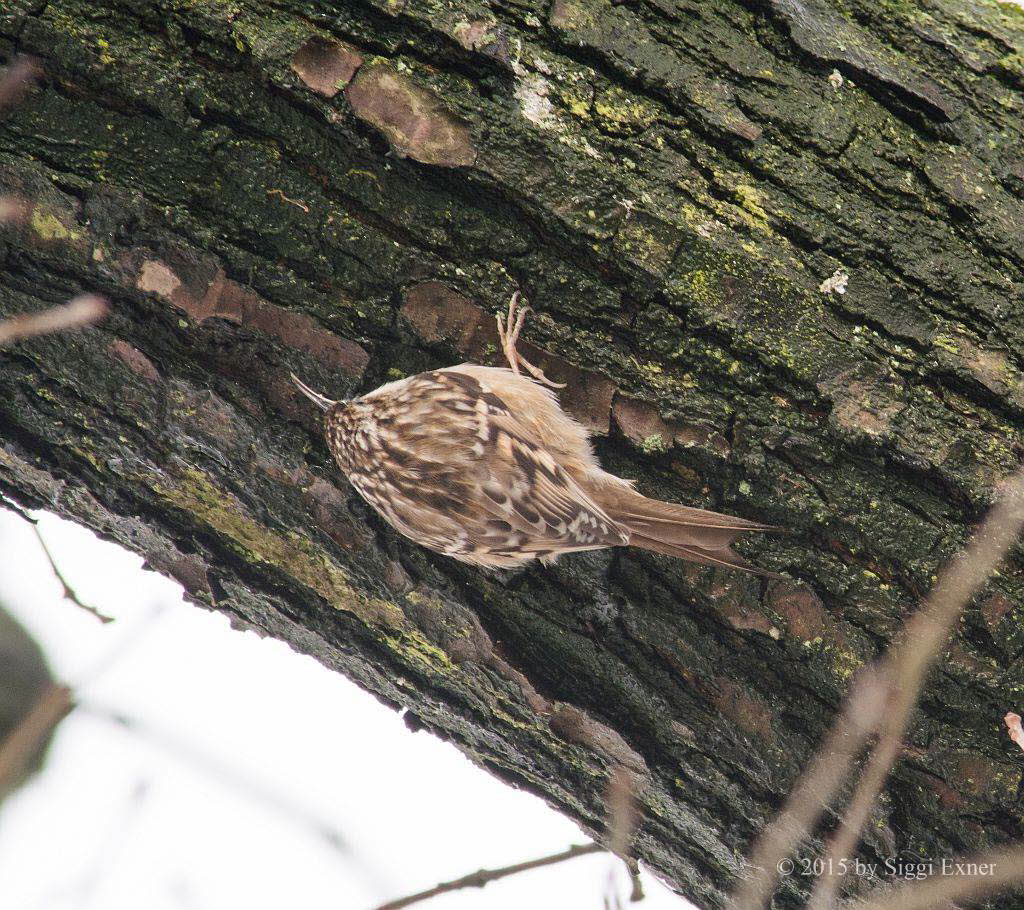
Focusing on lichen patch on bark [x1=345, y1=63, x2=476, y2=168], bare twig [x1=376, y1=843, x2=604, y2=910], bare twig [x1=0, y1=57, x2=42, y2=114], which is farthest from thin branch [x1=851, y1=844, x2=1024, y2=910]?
bare twig [x1=0, y1=57, x2=42, y2=114]

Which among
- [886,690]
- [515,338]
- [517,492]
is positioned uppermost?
[515,338]

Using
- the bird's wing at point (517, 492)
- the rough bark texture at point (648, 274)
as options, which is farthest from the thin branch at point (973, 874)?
the bird's wing at point (517, 492)

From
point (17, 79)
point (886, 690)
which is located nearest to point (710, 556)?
point (886, 690)

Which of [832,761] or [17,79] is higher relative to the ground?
[17,79]

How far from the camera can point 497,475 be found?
89.4 inches

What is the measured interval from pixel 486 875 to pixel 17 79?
6.67 feet

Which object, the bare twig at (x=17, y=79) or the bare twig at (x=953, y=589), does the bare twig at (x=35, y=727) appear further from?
the bare twig at (x=953, y=589)

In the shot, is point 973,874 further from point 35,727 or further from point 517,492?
point 35,727

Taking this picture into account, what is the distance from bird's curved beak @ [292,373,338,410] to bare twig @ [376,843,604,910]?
3.56 ft

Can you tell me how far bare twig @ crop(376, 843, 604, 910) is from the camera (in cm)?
170

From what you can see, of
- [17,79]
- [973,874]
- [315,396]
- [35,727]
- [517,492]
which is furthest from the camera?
[517,492]

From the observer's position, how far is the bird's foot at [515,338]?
6.16 feet

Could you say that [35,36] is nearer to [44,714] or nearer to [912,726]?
[44,714]

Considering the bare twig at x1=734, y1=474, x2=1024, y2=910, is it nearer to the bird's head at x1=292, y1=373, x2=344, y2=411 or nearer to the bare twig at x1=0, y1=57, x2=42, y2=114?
the bird's head at x1=292, y1=373, x2=344, y2=411
